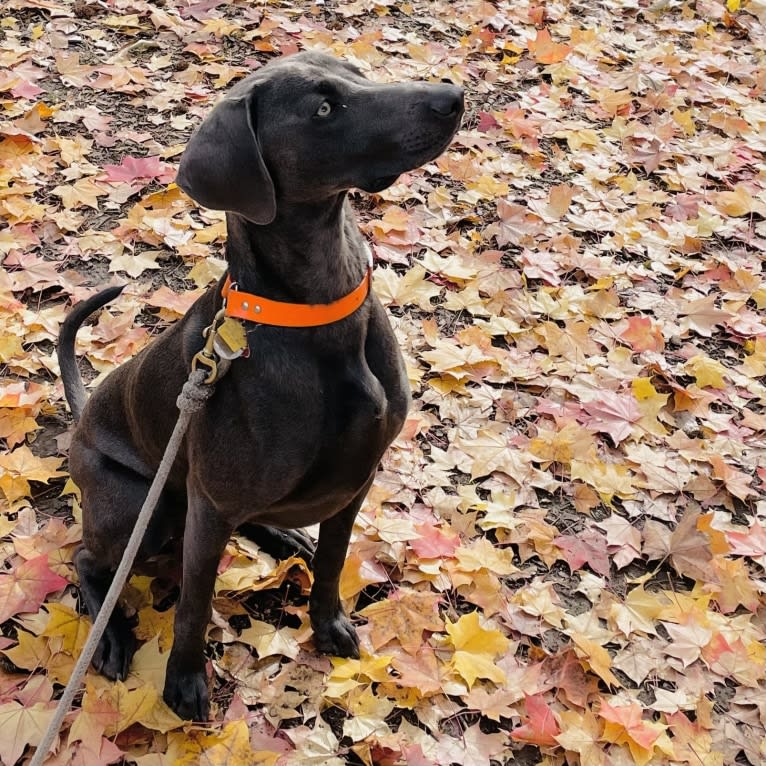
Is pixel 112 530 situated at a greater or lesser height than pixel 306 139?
lesser

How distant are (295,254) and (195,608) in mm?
1184

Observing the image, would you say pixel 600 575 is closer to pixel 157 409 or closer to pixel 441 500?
pixel 441 500

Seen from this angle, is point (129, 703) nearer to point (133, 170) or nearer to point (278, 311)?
point (278, 311)

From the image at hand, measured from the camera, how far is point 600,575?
11.2ft

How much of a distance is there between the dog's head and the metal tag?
30 centimetres

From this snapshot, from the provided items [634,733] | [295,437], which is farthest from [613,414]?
[295,437]

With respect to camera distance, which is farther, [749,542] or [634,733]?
[749,542]

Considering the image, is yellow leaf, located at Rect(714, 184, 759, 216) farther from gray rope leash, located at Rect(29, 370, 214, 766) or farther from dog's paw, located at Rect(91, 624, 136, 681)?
dog's paw, located at Rect(91, 624, 136, 681)

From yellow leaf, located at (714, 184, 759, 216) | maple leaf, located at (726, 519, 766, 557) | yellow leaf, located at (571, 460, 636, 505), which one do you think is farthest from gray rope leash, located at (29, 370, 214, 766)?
yellow leaf, located at (714, 184, 759, 216)

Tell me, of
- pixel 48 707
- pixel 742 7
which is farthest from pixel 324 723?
pixel 742 7

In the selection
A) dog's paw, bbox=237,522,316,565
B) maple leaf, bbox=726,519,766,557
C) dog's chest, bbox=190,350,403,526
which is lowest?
dog's paw, bbox=237,522,316,565

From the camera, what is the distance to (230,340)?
2258 millimetres

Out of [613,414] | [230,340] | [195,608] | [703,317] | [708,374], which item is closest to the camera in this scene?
[230,340]

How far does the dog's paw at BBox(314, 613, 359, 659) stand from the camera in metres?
3.00
